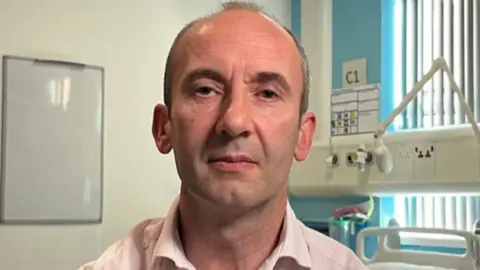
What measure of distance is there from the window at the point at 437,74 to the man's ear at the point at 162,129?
1.60 meters

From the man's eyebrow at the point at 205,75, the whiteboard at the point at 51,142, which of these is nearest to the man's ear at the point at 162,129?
the man's eyebrow at the point at 205,75

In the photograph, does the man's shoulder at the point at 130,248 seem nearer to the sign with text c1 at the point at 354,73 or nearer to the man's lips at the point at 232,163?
the man's lips at the point at 232,163

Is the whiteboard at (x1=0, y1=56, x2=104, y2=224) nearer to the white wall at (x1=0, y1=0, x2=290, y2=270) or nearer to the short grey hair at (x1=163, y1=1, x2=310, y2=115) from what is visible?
the white wall at (x1=0, y1=0, x2=290, y2=270)

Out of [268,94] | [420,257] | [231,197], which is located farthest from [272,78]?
[420,257]

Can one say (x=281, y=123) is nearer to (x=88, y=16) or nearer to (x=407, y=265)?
(x=407, y=265)

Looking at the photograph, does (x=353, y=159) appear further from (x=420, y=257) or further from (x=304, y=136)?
(x=304, y=136)

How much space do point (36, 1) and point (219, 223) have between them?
5.52 ft

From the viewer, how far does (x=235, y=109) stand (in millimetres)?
1176

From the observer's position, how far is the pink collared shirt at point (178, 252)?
1.29m

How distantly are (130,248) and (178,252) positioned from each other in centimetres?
13

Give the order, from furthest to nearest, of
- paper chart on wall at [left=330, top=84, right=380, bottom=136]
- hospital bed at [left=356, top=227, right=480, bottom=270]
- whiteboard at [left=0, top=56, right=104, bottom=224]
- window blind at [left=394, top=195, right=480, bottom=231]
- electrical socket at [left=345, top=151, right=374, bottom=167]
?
1. paper chart on wall at [left=330, top=84, right=380, bottom=136]
2. electrical socket at [left=345, top=151, right=374, bottom=167]
3. window blind at [left=394, top=195, right=480, bottom=231]
4. whiteboard at [left=0, top=56, right=104, bottom=224]
5. hospital bed at [left=356, top=227, right=480, bottom=270]

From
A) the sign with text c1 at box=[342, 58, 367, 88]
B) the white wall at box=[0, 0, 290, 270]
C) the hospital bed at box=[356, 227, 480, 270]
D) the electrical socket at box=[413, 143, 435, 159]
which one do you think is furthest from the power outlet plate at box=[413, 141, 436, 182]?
the white wall at box=[0, 0, 290, 270]

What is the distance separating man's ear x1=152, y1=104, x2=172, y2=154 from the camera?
134 cm

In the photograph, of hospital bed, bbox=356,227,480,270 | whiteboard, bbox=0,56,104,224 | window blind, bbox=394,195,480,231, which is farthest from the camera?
window blind, bbox=394,195,480,231
